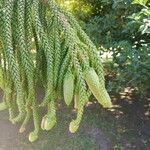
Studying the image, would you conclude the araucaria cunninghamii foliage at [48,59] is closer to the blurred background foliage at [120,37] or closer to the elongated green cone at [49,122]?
the elongated green cone at [49,122]

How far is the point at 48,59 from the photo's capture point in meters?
1.14

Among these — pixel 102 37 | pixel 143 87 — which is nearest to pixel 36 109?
pixel 143 87

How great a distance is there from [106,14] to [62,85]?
5543 mm

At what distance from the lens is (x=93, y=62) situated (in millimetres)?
1146

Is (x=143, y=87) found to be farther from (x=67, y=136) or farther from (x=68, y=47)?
(x=68, y=47)

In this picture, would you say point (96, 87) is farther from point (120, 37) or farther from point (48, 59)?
point (120, 37)

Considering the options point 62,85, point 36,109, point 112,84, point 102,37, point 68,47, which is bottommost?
point 112,84

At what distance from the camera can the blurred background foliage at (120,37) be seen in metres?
5.47

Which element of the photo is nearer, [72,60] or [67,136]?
[72,60]

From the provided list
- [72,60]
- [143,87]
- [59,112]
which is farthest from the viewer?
[59,112]

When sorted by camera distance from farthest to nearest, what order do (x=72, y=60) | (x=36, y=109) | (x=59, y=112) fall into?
(x=59, y=112) → (x=36, y=109) → (x=72, y=60)

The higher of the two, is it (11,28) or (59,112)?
(11,28)

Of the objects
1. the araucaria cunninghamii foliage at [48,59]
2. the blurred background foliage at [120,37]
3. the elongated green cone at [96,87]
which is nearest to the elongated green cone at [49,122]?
the araucaria cunninghamii foliage at [48,59]

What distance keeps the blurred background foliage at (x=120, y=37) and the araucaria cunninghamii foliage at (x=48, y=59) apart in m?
3.77
